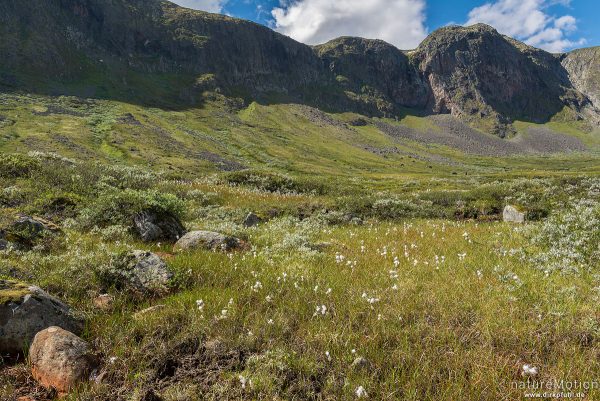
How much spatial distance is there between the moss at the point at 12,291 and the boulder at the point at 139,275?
4.40 feet

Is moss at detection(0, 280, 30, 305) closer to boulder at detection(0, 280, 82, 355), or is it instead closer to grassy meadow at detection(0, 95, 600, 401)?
boulder at detection(0, 280, 82, 355)

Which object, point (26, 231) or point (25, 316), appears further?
point (26, 231)

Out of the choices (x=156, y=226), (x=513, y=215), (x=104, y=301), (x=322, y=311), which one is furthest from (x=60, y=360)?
(x=513, y=215)

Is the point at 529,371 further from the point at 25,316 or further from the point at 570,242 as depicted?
the point at 570,242

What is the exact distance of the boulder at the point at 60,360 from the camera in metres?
4.21

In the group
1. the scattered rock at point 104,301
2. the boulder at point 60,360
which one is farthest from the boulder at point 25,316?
the scattered rock at point 104,301

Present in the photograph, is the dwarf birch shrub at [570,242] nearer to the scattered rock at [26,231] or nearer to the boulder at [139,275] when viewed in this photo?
the boulder at [139,275]

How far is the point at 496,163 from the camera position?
19612cm

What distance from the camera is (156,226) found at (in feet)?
36.6

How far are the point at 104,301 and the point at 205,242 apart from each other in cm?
393

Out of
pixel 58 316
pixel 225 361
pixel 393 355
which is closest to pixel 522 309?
pixel 393 355

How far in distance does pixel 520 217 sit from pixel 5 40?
215m

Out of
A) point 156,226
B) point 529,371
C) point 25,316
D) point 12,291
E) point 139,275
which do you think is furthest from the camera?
point 156,226

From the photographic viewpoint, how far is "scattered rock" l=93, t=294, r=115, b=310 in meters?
5.68
